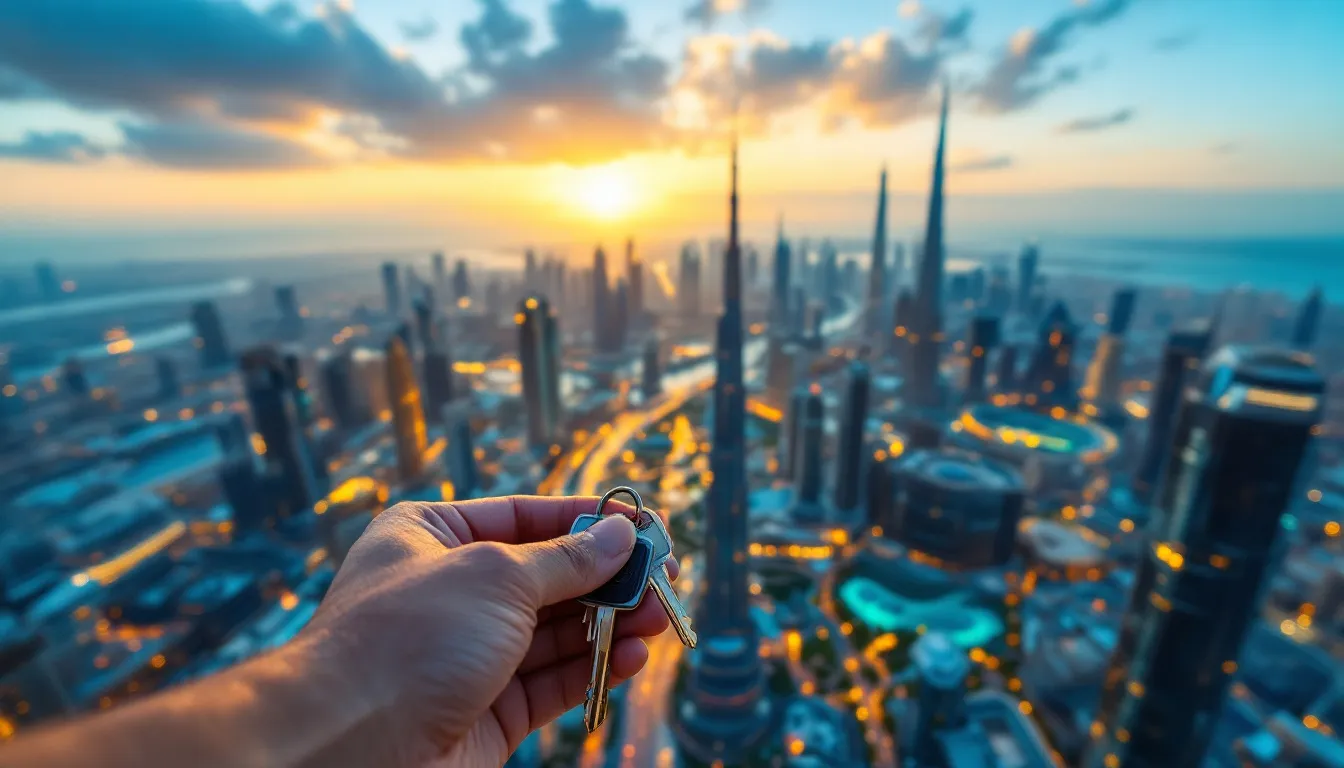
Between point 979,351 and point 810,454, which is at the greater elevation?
point 979,351

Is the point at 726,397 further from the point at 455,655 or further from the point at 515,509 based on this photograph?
the point at 455,655

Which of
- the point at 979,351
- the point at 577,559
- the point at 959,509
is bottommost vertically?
the point at 959,509

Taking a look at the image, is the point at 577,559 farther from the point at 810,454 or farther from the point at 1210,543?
the point at 810,454

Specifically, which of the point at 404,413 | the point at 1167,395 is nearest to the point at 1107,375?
the point at 1167,395

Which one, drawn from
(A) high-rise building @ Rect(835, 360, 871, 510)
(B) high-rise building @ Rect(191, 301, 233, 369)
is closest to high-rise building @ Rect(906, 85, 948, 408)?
(A) high-rise building @ Rect(835, 360, 871, 510)

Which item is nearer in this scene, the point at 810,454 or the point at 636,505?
the point at 636,505

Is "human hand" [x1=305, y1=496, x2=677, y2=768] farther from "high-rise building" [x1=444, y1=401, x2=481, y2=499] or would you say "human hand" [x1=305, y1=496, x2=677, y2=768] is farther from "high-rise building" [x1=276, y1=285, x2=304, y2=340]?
"high-rise building" [x1=276, y1=285, x2=304, y2=340]

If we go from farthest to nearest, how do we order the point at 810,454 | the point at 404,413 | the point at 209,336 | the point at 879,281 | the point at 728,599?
the point at 879,281 → the point at 209,336 → the point at 404,413 → the point at 810,454 → the point at 728,599
